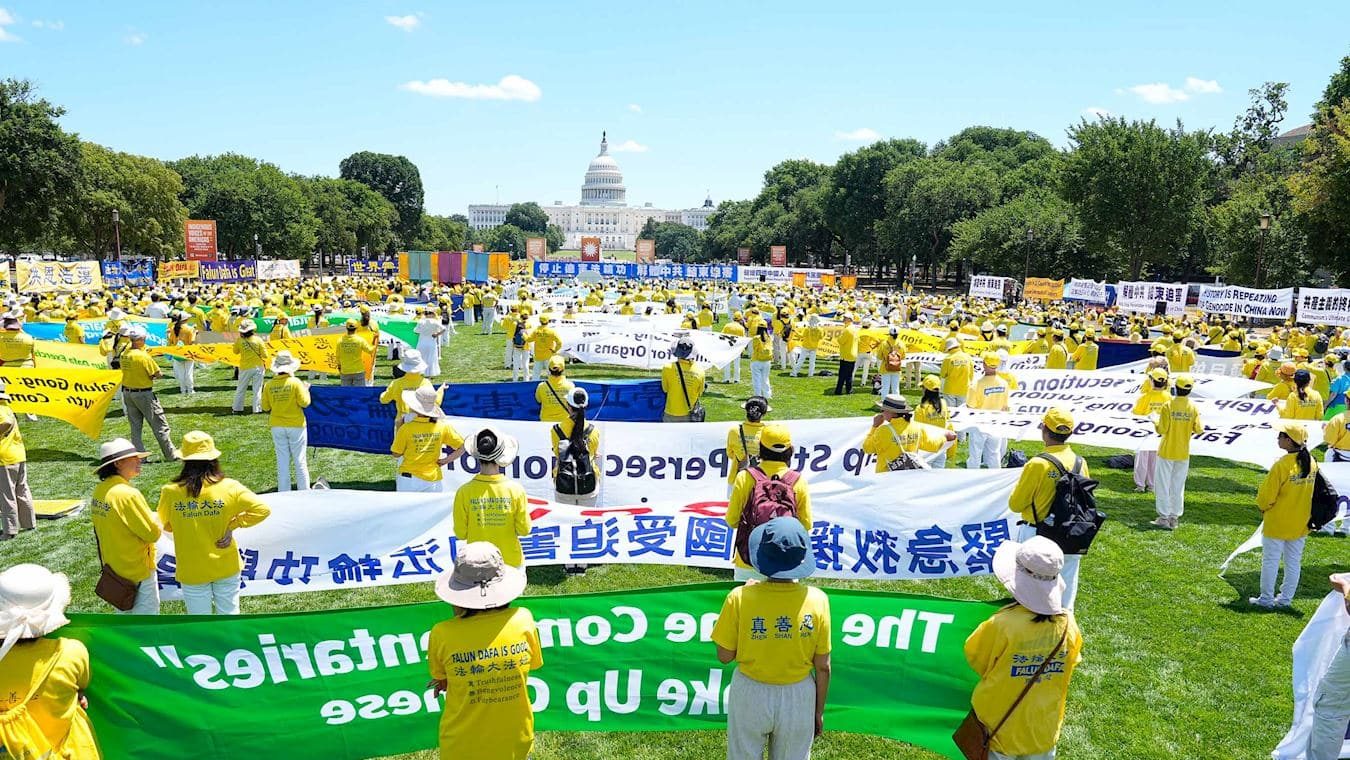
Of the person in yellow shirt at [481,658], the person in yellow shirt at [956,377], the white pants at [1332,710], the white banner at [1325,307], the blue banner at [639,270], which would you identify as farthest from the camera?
the blue banner at [639,270]

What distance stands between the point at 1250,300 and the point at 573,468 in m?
29.0

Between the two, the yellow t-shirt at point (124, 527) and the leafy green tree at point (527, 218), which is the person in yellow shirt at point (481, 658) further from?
the leafy green tree at point (527, 218)

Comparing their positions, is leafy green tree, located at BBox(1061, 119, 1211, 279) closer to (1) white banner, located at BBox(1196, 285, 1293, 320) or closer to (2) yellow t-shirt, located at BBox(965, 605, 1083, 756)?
(1) white banner, located at BBox(1196, 285, 1293, 320)

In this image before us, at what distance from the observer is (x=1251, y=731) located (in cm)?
595

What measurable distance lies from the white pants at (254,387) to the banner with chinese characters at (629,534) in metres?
10.2

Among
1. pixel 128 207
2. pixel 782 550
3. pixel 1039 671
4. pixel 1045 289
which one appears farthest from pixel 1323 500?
pixel 128 207

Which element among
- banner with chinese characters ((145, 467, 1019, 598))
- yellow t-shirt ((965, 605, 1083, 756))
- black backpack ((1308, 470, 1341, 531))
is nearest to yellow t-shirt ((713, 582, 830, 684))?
yellow t-shirt ((965, 605, 1083, 756))

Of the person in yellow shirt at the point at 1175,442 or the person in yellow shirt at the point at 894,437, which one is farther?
the person in yellow shirt at the point at 1175,442

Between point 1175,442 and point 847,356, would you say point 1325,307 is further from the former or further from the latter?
point 1175,442

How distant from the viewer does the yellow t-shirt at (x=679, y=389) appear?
34.7 feet

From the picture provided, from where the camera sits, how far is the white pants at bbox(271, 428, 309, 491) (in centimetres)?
1015

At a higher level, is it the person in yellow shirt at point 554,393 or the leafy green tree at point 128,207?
the leafy green tree at point 128,207

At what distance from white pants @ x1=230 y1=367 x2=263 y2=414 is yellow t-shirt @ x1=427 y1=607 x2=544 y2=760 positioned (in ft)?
44.5

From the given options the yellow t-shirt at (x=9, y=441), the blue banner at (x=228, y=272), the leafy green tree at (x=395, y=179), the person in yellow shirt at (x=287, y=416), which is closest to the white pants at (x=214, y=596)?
the person in yellow shirt at (x=287, y=416)
